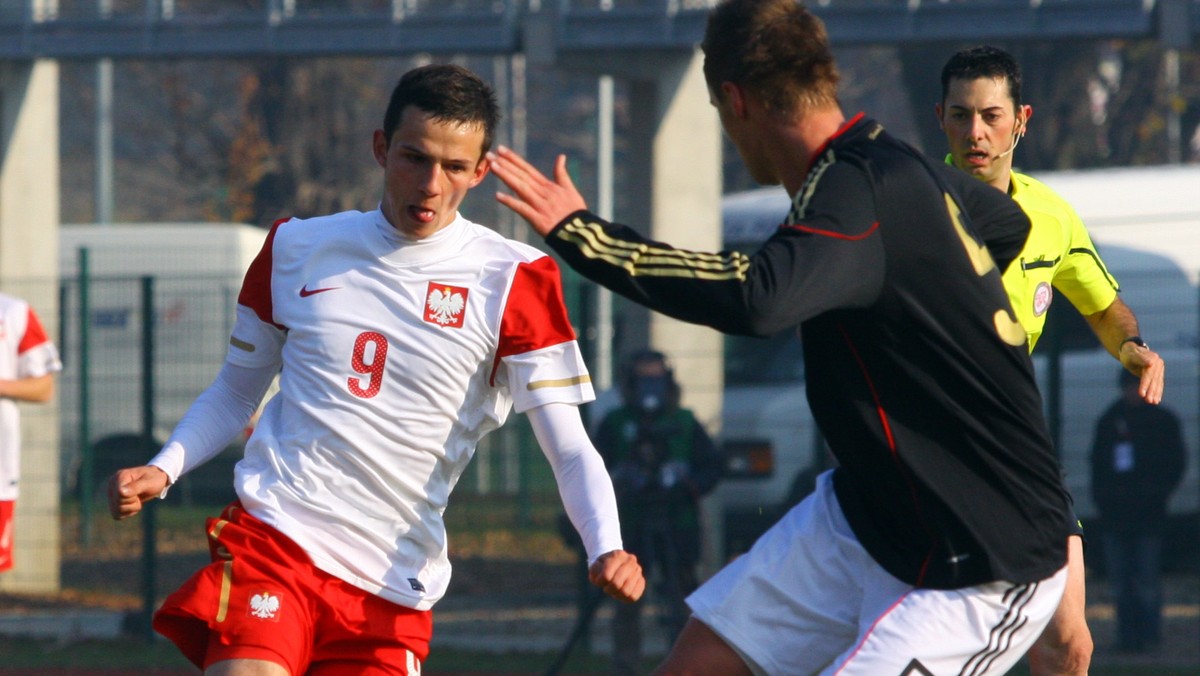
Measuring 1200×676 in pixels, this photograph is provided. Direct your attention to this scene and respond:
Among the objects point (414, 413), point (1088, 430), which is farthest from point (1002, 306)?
point (1088, 430)

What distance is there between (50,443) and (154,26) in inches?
128

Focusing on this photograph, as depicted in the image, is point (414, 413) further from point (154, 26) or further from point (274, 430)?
point (154, 26)

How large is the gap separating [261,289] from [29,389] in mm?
4418

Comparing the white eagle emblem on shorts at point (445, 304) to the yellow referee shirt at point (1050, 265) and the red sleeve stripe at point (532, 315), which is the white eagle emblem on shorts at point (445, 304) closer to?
the red sleeve stripe at point (532, 315)

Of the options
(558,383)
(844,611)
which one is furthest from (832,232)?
(558,383)

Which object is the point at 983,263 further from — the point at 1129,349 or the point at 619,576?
the point at 1129,349

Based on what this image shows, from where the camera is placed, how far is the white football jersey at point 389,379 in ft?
12.8

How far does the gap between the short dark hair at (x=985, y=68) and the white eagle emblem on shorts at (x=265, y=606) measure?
252cm

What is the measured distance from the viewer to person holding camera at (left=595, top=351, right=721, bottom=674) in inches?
363

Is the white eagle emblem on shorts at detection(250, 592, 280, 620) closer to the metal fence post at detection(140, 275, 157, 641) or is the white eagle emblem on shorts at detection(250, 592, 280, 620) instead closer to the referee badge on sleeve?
the referee badge on sleeve

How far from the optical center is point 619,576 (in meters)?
3.59

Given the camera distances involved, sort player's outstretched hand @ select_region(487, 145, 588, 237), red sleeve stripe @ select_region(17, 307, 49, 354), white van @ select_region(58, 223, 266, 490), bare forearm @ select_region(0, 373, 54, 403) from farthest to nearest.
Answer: white van @ select_region(58, 223, 266, 490), red sleeve stripe @ select_region(17, 307, 49, 354), bare forearm @ select_region(0, 373, 54, 403), player's outstretched hand @ select_region(487, 145, 588, 237)

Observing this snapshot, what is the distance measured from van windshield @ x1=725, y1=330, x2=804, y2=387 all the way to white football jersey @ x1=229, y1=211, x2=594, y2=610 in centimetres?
697

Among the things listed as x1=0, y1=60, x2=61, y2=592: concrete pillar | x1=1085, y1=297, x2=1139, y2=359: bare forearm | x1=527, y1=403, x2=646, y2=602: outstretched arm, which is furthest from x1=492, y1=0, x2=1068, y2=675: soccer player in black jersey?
x1=0, y1=60, x2=61, y2=592: concrete pillar
